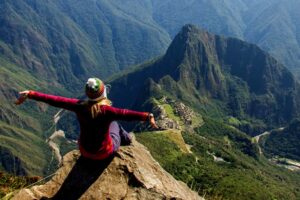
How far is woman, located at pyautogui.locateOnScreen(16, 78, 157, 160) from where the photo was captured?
18219 millimetres

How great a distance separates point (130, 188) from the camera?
65.4 ft

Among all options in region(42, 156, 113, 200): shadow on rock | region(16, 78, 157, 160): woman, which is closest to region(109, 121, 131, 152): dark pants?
region(16, 78, 157, 160): woman

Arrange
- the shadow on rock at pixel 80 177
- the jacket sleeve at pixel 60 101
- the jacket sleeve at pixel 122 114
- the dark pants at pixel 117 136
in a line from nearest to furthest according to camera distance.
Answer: the jacket sleeve at pixel 122 114
the jacket sleeve at pixel 60 101
the shadow on rock at pixel 80 177
the dark pants at pixel 117 136

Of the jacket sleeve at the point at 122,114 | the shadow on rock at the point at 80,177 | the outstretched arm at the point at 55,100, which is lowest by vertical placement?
the shadow on rock at the point at 80,177

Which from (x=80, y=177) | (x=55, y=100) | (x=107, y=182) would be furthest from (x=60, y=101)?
(x=107, y=182)

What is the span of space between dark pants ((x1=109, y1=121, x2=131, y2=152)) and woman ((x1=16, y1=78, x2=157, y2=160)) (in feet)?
1.87

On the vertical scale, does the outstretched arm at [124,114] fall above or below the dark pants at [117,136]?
above

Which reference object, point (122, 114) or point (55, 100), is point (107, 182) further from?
point (55, 100)

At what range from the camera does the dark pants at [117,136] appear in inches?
811

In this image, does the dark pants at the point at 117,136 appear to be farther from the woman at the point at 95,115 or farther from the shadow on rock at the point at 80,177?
the shadow on rock at the point at 80,177

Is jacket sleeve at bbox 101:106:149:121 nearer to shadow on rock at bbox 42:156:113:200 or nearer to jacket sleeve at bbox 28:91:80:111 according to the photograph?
jacket sleeve at bbox 28:91:80:111

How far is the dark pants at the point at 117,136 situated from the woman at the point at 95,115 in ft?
1.87

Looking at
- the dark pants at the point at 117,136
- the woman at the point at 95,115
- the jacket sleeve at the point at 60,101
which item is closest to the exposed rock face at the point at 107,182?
the dark pants at the point at 117,136

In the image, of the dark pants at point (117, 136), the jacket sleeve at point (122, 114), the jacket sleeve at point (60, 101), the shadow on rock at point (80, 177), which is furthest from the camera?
the dark pants at point (117, 136)
